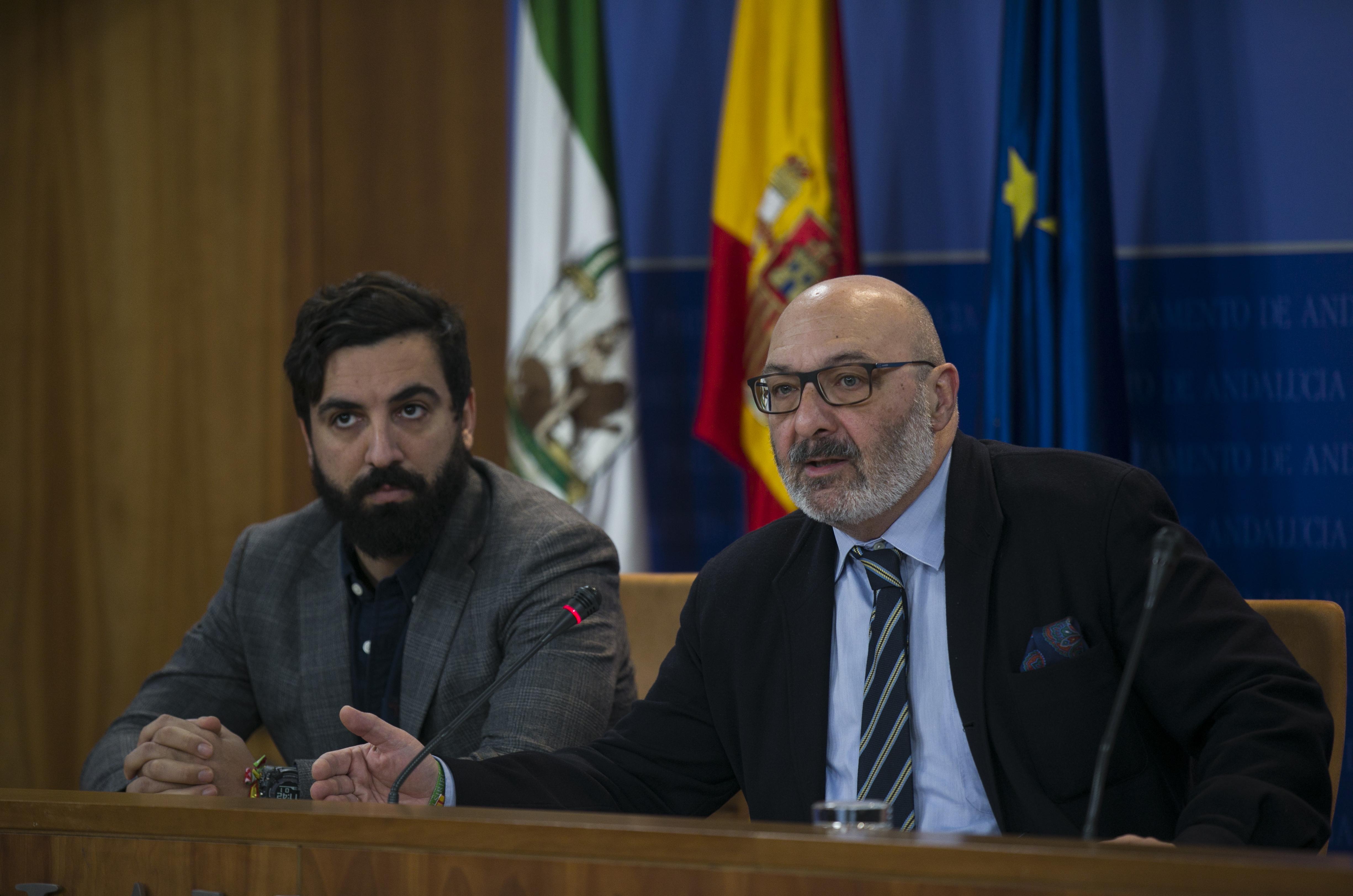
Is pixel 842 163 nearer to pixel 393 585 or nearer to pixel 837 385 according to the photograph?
pixel 837 385

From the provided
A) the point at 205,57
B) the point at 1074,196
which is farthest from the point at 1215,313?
the point at 205,57

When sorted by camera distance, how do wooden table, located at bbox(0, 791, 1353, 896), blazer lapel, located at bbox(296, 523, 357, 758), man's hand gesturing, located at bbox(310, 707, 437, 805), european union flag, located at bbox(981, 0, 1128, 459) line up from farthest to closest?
european union flag, located at bbox(981, 0, 1128, 459)
blazer lapel, located at bbox(296, 523, 357, 758)
man's hand gesturing, located at bbox(310, 707, 437, 805)
wooden table, located at bbox(0, 791, 1353, 896)

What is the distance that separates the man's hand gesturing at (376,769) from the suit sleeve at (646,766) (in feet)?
0.17

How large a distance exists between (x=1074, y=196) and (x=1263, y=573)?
3.90 ft

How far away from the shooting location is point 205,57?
4.05 metres

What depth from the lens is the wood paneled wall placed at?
3.99m

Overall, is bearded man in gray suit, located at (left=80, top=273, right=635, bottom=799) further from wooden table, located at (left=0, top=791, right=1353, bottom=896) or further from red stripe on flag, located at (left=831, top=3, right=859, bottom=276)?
red stripe on flag, located at (left=831, top=3, right=859, bottom=276)

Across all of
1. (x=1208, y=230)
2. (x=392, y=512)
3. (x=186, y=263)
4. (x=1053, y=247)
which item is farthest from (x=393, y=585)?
(x=1208, y=230)

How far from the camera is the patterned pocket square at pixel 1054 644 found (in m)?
1.81

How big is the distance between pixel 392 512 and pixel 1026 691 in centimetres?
127

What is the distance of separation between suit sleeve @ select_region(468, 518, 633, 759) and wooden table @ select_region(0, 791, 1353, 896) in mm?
671

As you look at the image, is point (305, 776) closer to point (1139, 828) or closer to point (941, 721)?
point (941, 721)

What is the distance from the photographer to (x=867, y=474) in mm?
1960

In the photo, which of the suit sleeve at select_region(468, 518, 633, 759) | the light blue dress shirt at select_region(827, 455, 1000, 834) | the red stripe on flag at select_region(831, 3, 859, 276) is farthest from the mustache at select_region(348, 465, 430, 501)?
the red stripe on flag at select_region(831, 3, 859, 276)
